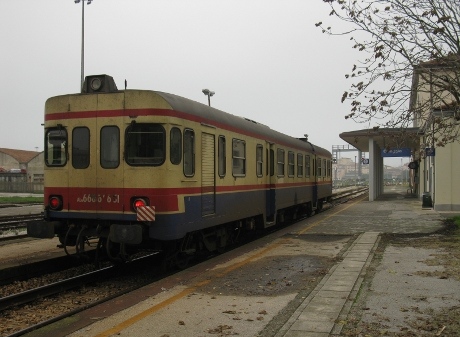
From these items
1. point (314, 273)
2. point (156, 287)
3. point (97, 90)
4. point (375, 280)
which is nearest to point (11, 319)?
point (156, 287)

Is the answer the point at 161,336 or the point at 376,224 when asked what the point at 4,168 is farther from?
the point at 161,336

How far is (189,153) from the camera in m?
8.82

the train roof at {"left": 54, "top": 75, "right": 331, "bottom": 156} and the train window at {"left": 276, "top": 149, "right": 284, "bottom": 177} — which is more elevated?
the train roof at {"left": 54, "top": 75, "right": 331, "bottom": 156}

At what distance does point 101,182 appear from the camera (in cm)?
849

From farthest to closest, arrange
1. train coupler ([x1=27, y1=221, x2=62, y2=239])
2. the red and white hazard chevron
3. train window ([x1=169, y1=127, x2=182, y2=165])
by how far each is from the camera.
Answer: train coupler ([x1=27, y1=221, x2=62, y2=239]), train window ([x1=169, y1=127, x2=182, y2=165]), the red and white hazard chevron

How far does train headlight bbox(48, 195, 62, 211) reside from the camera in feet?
28.9

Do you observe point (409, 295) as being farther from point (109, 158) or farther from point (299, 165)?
point (299, 165)

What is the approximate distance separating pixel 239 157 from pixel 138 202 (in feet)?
12.3

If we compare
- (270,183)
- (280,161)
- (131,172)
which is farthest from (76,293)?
(280,161)

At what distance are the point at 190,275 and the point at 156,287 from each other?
986 millimetres

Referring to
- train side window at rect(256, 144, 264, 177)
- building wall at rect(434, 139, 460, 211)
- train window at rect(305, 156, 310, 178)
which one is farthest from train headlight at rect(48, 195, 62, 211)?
building wall at rect(434, 139, 460, 211)

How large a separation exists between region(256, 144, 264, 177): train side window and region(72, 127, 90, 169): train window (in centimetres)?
517

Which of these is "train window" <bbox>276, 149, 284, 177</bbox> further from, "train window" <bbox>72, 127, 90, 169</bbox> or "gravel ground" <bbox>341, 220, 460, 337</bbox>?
"train window" <bbox>72, 127, 90, 169</bbox>

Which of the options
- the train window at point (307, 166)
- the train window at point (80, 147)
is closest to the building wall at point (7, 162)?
the train window at point (307, 166)
